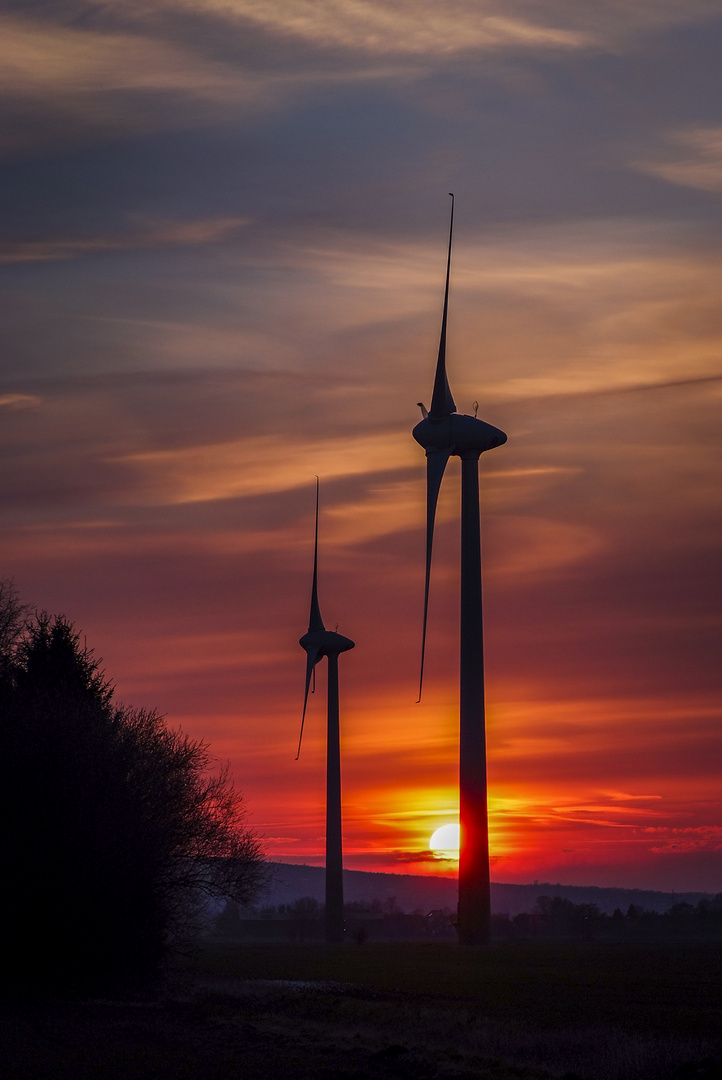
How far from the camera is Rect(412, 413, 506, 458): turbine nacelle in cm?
9231

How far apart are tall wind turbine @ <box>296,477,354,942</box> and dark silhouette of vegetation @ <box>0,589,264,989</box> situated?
72.8 metres

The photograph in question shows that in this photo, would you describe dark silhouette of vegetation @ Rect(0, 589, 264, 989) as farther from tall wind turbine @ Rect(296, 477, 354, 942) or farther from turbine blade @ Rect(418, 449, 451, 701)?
tall wind turbine @ Rect(296, 477, 354, 942)

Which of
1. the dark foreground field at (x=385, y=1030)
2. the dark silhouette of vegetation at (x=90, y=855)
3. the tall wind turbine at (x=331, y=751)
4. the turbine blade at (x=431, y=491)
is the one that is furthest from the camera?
the tall wind turbine at (x=331, y=751)

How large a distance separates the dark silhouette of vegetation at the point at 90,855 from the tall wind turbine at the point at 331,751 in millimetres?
72787

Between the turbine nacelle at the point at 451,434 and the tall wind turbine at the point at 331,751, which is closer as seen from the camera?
the turbine nacelle at the point at 451,434

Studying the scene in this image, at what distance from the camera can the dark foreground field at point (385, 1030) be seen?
31.3m

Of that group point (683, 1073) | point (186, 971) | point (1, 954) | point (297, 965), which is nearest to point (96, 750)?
point (1, 954)

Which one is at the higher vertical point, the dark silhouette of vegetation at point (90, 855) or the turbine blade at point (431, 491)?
the turbine blade at point (431, 491)

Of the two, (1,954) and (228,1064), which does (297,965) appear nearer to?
(1,954)

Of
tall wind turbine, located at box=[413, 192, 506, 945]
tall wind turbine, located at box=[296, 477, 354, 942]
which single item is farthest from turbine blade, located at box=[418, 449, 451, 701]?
tall wind turbine, located at box=[296, 477, 354, 942]

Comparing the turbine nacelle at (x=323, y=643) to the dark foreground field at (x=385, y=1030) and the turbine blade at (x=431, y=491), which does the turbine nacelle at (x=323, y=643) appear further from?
the dark foreground field at (x=385, y=1030)

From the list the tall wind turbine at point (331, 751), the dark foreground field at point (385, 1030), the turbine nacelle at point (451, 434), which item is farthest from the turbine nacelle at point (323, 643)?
the dark foreground field at point (385, 1030)

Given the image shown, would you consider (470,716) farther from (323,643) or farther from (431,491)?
(323,643)

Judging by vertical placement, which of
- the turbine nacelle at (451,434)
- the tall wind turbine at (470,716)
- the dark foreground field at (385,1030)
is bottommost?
the dark foreground field at (385,1030)
